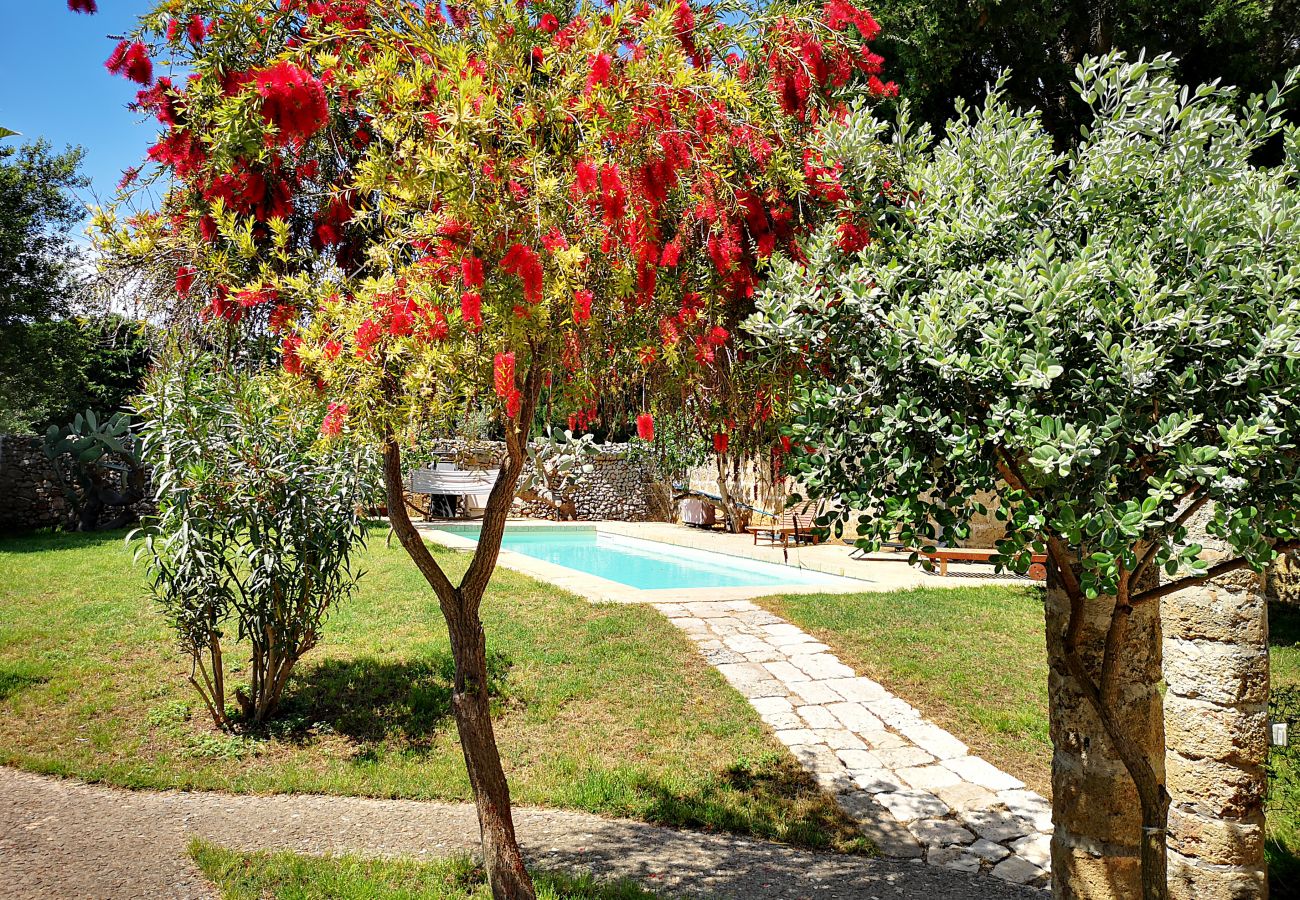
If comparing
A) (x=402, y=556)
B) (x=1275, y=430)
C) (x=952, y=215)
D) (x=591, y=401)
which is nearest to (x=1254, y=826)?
(x=1275, y=430)

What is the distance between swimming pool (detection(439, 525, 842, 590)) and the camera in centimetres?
1228

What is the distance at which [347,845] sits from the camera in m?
4.08

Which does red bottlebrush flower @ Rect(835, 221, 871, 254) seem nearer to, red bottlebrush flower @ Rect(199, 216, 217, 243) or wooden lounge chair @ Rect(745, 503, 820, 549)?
red bottlebrush flower @ Rect(199, 216, 217, 243)

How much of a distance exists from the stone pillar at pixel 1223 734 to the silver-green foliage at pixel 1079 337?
145 centimetres

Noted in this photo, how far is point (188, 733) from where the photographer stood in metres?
5.50

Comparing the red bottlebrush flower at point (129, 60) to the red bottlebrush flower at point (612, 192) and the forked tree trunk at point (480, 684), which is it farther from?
the red bottlebrush flower at point (612, 192)

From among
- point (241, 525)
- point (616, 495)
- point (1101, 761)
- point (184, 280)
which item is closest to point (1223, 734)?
point (1101, 761)

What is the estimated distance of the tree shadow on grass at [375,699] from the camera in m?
5.55

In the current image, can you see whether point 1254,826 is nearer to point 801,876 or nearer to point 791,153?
point 801,876

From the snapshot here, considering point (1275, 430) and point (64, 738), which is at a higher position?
point (1275, 430)

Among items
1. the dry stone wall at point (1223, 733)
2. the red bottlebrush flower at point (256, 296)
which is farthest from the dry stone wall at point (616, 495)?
the red bottlebrush flower at point (256, 296)

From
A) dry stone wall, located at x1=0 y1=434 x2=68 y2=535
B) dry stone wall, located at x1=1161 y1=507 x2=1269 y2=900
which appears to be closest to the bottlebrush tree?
dry stone wall, located at x1=1161 y1=507 x2=1269 y2=900

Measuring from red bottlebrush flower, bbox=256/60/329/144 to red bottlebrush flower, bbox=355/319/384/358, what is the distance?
70 centimetres

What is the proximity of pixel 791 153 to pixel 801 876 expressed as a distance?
327 cm
